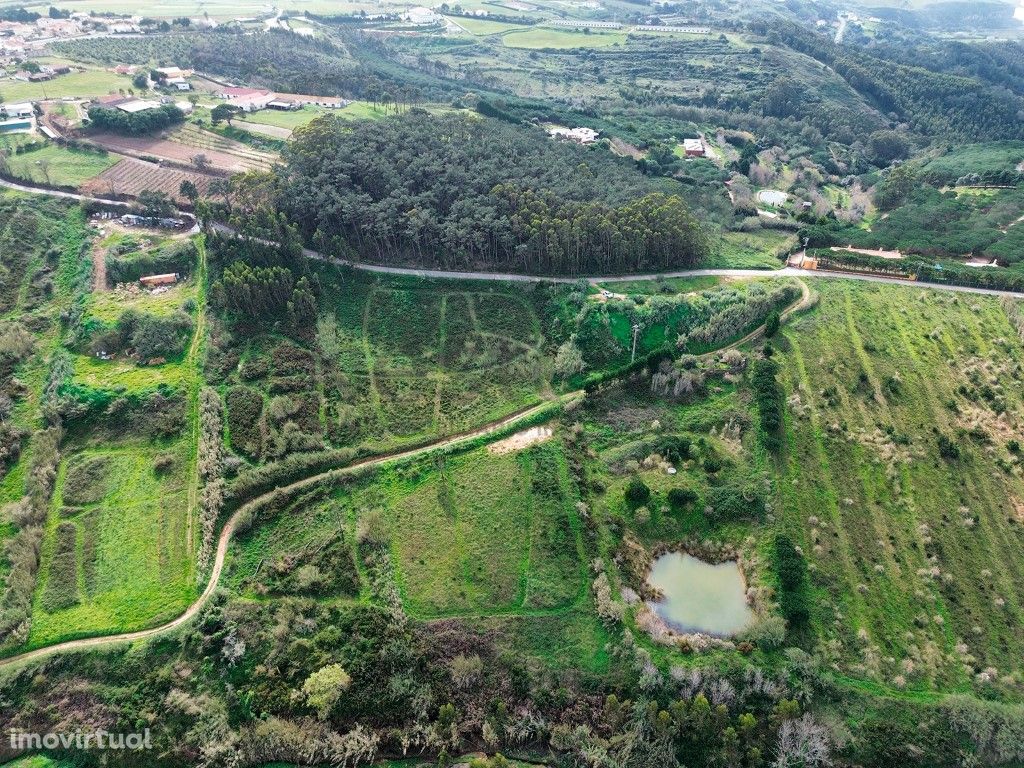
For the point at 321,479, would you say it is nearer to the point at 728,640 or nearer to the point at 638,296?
the point at 728,640

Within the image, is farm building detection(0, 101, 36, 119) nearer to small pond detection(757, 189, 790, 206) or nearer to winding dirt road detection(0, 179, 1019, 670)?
winding dirt road detection(0, 179, 1019, 670)

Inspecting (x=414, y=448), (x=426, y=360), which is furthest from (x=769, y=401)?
(x=426, y=360)

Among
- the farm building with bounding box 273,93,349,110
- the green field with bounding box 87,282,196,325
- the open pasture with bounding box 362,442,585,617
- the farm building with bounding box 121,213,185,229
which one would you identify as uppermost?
the farm building with bounding box 273,93,349,110

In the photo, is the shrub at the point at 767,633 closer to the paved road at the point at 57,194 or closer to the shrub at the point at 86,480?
the shrub at the point at 86,480

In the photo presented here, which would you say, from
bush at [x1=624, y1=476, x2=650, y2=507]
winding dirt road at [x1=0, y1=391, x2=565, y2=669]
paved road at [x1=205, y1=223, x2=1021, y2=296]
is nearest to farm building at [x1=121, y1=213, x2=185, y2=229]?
paved road at [x1=205, y1=223, x2=1021, y2=296]

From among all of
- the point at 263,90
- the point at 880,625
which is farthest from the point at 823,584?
the point at 263,90

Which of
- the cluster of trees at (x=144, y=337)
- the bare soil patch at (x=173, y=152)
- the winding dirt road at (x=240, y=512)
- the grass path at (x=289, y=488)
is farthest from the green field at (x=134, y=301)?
the bare soil patch at (x=173, y=152)
